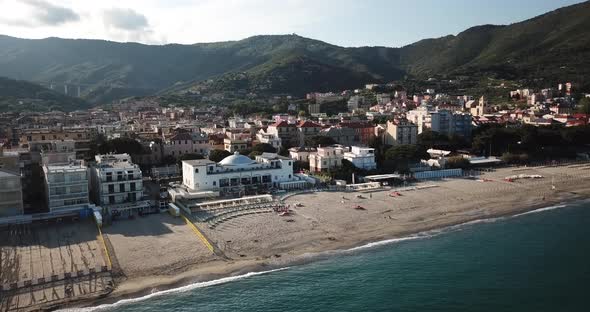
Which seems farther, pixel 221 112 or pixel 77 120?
pixel 221 112

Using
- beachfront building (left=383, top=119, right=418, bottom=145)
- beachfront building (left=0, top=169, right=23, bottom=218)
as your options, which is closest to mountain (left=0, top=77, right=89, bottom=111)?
beachfront building (left=0, top=169, right=23, bottom=218)

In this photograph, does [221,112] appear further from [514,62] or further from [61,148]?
[514,62]

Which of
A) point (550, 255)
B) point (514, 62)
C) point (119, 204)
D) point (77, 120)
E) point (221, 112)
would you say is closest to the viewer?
point (550, 255)

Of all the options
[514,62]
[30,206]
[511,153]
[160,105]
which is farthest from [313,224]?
[514,62]

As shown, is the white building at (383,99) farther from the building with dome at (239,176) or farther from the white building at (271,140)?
the building with dome at (239,176)

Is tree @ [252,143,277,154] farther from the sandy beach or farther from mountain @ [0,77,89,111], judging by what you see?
mountain @ [0,77,89,111]

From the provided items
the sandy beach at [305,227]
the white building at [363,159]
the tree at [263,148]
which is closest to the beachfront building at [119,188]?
the sandy beach at [305,227]

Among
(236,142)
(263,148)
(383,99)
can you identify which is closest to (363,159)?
(263,148)
